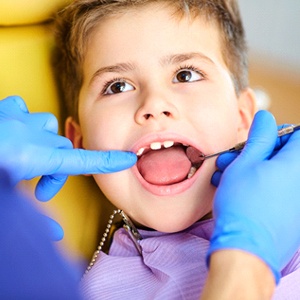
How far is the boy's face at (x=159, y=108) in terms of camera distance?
129cm

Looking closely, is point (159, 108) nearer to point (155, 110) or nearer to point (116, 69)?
point (155, 110)

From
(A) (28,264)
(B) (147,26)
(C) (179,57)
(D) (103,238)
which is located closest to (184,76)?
(C) (179,57)

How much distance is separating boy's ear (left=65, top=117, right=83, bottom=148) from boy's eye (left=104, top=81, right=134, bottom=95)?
162 mm

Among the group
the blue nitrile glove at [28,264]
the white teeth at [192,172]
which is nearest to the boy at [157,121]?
the white teeth at [192,172]

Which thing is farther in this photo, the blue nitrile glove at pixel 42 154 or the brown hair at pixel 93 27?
the brown hair at pixel 93 27

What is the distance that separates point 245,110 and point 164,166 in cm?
33

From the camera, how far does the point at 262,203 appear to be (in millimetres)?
976

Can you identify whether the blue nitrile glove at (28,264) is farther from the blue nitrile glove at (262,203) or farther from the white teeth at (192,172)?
the white teeth at (192,172)

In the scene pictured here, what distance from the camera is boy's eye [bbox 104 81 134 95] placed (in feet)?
4.59

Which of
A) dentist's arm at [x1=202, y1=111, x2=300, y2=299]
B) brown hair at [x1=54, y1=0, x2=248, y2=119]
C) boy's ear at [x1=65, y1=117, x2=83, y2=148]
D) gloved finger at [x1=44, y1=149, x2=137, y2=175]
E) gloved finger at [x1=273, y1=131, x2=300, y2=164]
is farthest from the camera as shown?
boy's ear at [x1=65, y1=117, x2=83, y2=148]

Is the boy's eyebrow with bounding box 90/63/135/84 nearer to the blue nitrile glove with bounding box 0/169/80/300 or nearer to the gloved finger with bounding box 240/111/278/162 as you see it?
the gloved finger with bounding box 240/111/278/162

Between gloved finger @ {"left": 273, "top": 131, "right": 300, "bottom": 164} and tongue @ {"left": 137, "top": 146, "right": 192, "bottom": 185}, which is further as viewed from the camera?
tongue @ {"left": 137, "top": 146, "right": 192, "bottom": 185}

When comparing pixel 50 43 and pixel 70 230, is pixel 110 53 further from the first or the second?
pixel 70 230

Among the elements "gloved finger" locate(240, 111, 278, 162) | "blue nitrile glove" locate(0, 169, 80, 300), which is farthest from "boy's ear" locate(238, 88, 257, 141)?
"blue nitrile glove" locate(0, 169, 80, 300)
